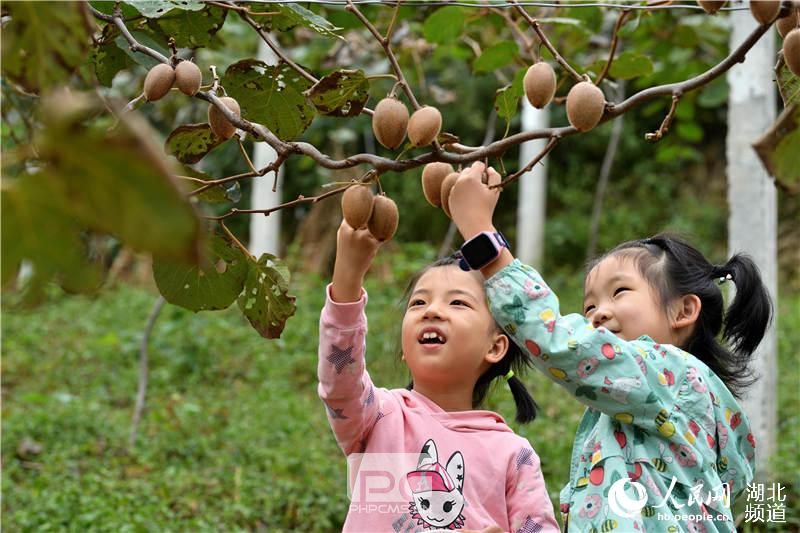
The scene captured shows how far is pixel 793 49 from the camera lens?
0.87 meters

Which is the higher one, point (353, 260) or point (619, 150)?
point (619, 150)

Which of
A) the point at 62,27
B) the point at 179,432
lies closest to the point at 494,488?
the point at 62,27

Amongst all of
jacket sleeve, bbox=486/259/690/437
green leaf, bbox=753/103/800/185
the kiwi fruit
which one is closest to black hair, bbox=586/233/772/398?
jacket sleeve, bbox=486/259/690/437

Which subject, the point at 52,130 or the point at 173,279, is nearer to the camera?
the point at 52,130

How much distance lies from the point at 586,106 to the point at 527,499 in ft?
1.81

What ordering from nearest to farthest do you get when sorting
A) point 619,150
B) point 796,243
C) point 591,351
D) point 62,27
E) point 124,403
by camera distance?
point 62,27, point 591,351, point 124,403, point 796,243, point 619,150

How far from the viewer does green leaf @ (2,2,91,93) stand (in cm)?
55

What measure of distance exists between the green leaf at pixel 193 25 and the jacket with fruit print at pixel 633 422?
0.49 m

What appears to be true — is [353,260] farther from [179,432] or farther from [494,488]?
[179,432]

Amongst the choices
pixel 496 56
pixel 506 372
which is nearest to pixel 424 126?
pixel 506 372

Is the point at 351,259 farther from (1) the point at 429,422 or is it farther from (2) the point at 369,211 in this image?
(1) the point at 429,422

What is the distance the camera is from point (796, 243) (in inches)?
271

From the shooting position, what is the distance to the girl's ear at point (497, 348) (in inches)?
54.0

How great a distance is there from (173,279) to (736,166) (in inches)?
72.0
